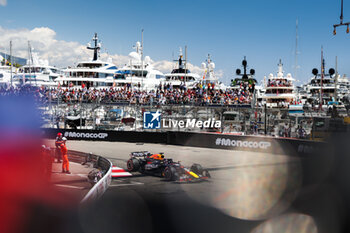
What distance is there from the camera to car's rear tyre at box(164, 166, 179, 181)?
490 inches

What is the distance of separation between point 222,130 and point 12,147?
1605cm

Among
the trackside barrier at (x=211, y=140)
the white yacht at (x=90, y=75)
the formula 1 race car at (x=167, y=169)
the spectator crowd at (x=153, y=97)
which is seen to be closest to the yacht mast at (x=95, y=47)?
the white yacht at (x=90, y=75)

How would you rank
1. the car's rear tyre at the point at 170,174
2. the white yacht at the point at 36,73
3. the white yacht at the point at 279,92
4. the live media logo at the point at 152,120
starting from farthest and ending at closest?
the white yacht at the point at 36,73
the white yacht at the point at 279,92
the live media logo at the point at 152,120
the car's rear tyre at the point at 170,174

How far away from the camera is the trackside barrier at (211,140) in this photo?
59.7ft

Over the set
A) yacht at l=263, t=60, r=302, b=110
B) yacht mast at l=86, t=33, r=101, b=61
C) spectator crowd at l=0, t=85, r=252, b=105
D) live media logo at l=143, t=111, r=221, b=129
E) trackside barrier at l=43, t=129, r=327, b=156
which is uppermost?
yacht mast at l=86, t=33, r=101, b=61

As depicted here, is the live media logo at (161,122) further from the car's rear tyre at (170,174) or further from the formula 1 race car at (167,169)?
the car's rear tyre at (170,174)

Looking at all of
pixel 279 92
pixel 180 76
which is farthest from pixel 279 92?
pixel 180 76

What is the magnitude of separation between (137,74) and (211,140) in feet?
103

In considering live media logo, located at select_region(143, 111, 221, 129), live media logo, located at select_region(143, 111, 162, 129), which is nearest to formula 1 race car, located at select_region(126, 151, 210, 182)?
live media logo, located at select_region(143, 111, 221, 129)

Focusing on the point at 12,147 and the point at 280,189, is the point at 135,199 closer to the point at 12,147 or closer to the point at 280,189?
the point at 12,147

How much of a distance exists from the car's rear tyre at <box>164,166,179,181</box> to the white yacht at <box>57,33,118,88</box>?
3630 cm

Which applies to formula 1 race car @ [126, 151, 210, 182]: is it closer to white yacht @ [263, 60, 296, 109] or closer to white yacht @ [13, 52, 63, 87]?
white yacht @ [263, 60, 296, 109]

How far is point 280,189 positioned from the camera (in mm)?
10867

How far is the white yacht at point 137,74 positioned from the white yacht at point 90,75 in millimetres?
1023
